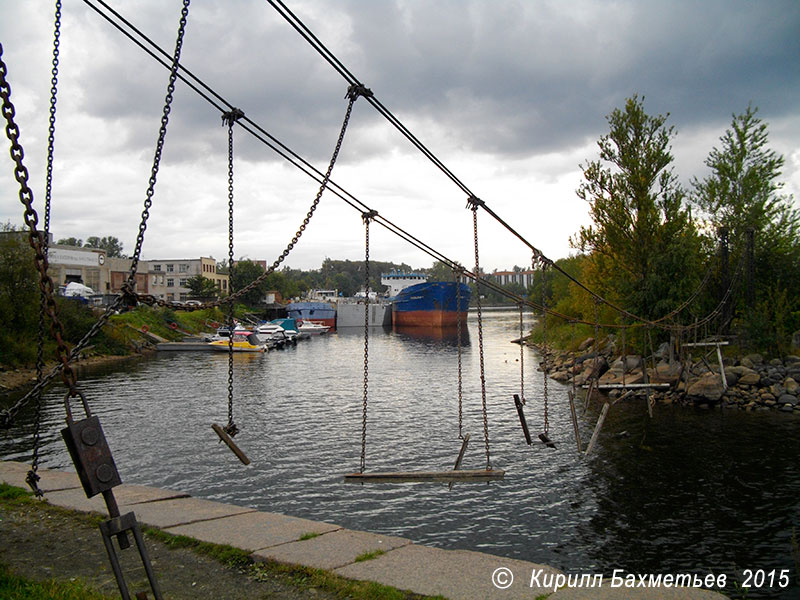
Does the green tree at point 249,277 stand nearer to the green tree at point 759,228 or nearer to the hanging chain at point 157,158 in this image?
the green tree at point 759,228

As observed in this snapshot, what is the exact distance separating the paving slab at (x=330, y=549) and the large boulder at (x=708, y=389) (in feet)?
65.2

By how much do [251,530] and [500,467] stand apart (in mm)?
8435

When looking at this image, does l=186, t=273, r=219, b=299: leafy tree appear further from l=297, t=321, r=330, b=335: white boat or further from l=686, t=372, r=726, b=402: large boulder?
l=686, t=372, r=726, b=402: large boulder

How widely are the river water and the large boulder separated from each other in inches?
38.6

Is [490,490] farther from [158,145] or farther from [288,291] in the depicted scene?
[288,291]

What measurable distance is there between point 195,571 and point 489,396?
21279 mm

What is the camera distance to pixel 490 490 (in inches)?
549

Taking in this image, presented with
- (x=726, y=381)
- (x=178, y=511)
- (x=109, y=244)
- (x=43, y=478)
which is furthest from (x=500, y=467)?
(x=109, y=244)

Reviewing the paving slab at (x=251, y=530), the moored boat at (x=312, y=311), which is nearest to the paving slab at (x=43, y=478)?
the paving slab at (x=251, y=530)

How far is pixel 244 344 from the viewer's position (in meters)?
50.2

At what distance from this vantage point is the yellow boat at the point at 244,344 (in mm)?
49478

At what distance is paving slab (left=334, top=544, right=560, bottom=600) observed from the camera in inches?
249

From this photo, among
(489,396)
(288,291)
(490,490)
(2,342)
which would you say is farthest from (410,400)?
(288,291)

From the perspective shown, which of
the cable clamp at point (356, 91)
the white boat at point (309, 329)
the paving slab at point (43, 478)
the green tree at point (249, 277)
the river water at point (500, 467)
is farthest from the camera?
the green tree at point (249, 277)
